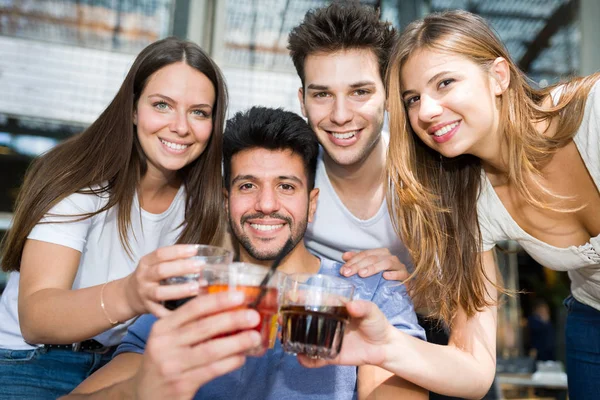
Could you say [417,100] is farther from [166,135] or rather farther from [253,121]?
[166,135]

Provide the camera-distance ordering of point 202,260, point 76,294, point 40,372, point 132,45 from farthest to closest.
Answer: point 132,45, point 40,372, point 76,294, point 202,260

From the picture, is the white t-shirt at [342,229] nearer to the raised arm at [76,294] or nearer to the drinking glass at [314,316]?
the raised arm at [76,294]

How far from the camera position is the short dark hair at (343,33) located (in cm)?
255

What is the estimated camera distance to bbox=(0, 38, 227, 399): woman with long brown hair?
1.97 metres

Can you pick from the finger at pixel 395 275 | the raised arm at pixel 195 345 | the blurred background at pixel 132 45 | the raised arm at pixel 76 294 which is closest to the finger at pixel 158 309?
the raised arm at pixel 76 294

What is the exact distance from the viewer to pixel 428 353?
1.66m

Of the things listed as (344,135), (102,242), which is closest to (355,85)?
(344,135)

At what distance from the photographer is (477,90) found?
76.9 inches

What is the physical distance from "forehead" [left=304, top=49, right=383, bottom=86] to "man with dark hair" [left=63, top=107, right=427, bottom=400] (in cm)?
25

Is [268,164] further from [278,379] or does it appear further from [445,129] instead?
[278,379]

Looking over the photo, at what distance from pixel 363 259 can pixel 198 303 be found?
1136 millimetres

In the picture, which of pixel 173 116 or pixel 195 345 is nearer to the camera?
pixel 195 345

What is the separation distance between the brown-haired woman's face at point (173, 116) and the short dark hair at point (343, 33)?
58 centimetres

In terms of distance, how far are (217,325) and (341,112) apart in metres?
1.47
